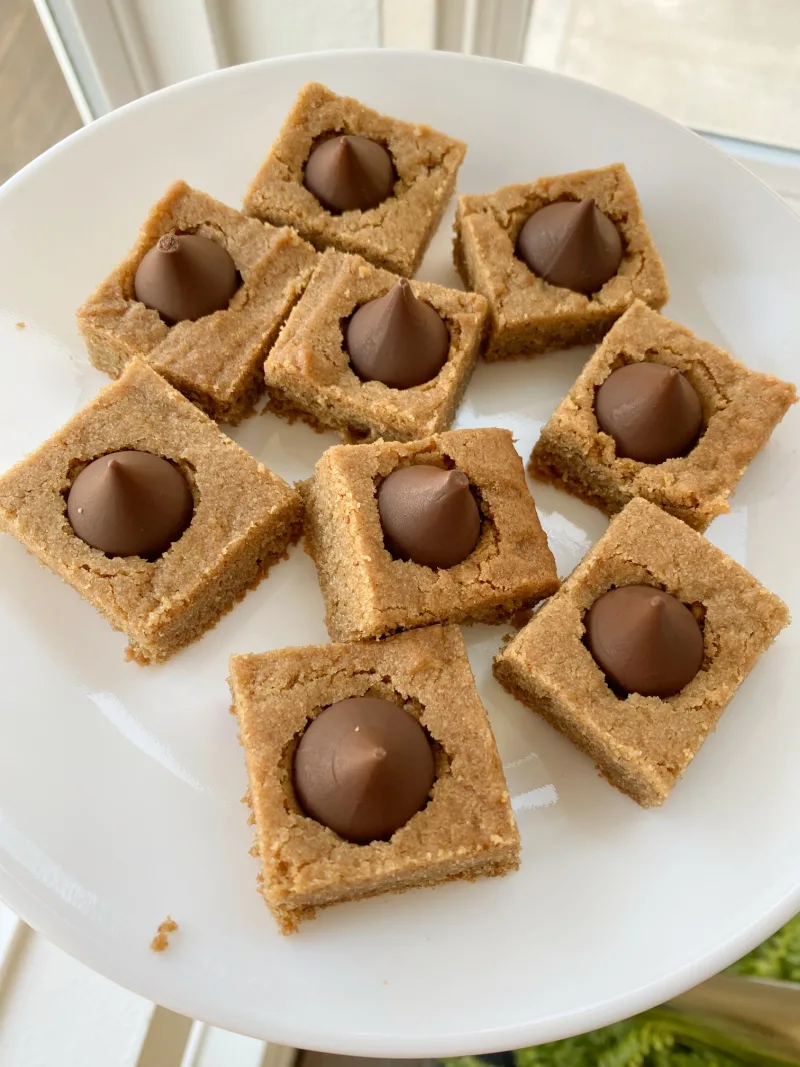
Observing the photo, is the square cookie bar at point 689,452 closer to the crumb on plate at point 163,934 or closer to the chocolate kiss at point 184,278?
the chocolate kiss at point 184,278

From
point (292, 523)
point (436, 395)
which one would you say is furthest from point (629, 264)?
point (292, 523)

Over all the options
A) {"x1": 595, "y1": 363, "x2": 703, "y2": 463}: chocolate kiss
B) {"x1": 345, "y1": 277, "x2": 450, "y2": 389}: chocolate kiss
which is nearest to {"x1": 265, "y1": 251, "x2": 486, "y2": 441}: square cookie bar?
{"x1": 345, "y1": 277, "x2": 450, "y2": 389}: chocolate kiss

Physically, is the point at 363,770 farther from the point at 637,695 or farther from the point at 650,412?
the point at 650,412

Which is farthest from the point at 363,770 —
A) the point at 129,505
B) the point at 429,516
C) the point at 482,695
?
the point at 129,505

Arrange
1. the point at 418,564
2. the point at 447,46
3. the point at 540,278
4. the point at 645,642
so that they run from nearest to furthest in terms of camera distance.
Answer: the point at 645,642
the point at 418,564
the point at 540,278
the point at 447,46

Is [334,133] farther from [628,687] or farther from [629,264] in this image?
[628,687]

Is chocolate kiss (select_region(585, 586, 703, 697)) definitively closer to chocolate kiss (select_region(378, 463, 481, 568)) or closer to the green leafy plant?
chocolate kiss (select_region(378, 463, 481, 568))
